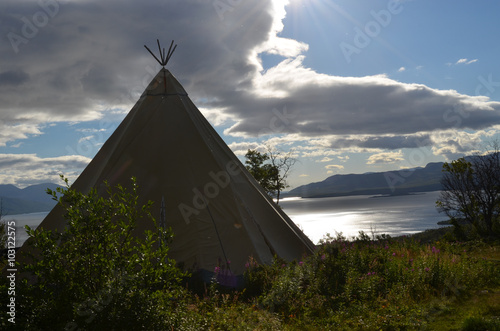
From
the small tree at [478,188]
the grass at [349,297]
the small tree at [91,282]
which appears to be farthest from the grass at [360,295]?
the small tree at [478,188]

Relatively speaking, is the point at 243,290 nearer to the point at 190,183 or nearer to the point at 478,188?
the point at 190,183

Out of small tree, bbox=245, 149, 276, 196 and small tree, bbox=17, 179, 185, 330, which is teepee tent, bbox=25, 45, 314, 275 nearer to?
small tree, bbox=17, 179, 185, 330

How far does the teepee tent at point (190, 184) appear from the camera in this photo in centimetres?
847

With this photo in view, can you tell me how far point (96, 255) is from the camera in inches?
198

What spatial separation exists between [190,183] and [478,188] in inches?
736

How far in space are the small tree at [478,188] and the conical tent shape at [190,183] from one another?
45.9 ft

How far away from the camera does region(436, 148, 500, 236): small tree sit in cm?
2010

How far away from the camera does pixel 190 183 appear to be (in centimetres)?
902

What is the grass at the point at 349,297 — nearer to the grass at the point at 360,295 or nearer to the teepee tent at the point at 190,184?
the grass at the point at 360,295

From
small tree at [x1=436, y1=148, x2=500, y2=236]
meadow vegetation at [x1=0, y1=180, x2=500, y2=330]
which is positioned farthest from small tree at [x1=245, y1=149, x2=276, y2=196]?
meadow vegetation at [x1=0, y1=180, x2=500, y2=330]

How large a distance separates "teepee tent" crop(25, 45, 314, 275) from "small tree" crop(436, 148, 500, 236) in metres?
14.0

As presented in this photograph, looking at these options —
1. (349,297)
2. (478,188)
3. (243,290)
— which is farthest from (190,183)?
(478,188)

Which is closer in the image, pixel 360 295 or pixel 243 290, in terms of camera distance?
pixel 243 290

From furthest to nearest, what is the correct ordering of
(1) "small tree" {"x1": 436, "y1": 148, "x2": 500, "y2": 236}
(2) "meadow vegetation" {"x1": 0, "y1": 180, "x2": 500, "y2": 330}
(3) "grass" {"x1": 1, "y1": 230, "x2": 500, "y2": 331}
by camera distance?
(1) "small tree" {"x1": 436, "y1": 148, "x2": 500, "y2": 236}, (3) "grass" {"x1": 1, "y1": 230, "x2": 500, "y2": 331}, (2) "meadow vegetation" {"x1": 0, "y1": 180, "x2": 500, "y2": 330}
